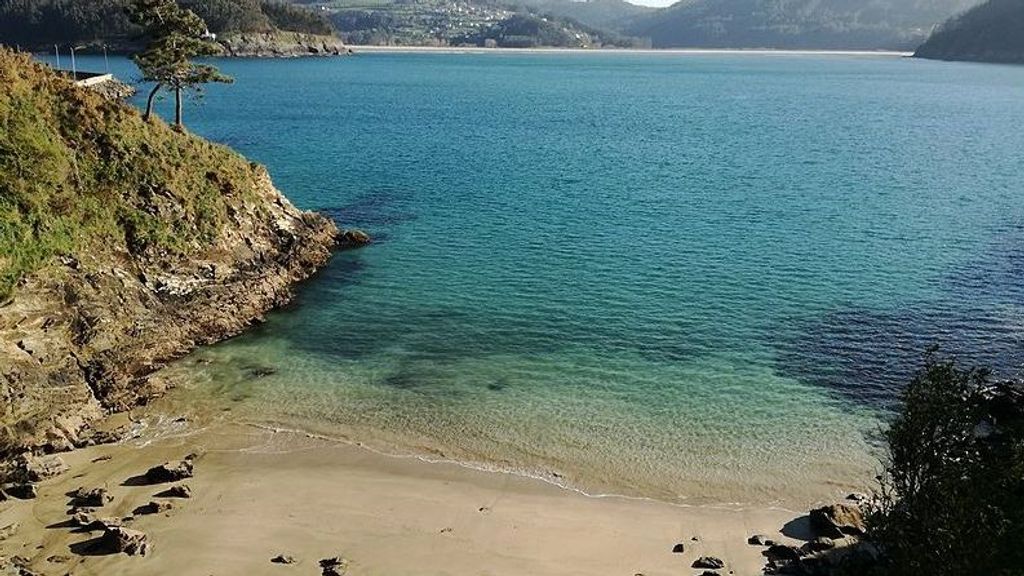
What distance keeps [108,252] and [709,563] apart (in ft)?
113

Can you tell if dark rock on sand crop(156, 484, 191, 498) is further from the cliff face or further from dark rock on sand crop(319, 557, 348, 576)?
dark rock on sand crop(319, 557, 348, 576)

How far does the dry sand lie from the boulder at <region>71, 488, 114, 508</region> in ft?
1.03

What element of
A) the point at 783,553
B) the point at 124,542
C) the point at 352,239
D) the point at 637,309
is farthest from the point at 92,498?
the point at 352,239

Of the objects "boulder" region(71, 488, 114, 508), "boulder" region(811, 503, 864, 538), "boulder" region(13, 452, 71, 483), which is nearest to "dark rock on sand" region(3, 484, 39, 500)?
"boulder" region(13, 452, 71, 483)

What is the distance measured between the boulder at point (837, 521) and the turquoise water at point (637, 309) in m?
2.12

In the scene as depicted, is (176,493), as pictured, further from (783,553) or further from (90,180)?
(90,180)

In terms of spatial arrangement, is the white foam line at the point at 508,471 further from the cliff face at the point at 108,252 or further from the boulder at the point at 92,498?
the cliff face at the point at 108,252

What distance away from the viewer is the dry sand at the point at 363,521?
2538cm

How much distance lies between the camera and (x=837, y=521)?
2762 cm

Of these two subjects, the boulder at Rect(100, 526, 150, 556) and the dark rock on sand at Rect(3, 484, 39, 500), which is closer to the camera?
the boulder at Rect(100, 526, 150, 556)

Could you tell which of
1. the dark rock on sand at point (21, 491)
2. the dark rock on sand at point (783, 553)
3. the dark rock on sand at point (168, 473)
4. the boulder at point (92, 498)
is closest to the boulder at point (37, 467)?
the dark rock on sand at point (21, 491)

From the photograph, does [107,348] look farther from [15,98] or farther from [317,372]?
[15,98]

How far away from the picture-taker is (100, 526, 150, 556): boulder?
2512 cm

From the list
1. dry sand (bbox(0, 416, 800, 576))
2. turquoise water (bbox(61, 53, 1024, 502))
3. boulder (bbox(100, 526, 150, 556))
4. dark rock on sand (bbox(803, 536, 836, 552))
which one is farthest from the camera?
turquoise water (bbox(61, 53, 1024, 502))
